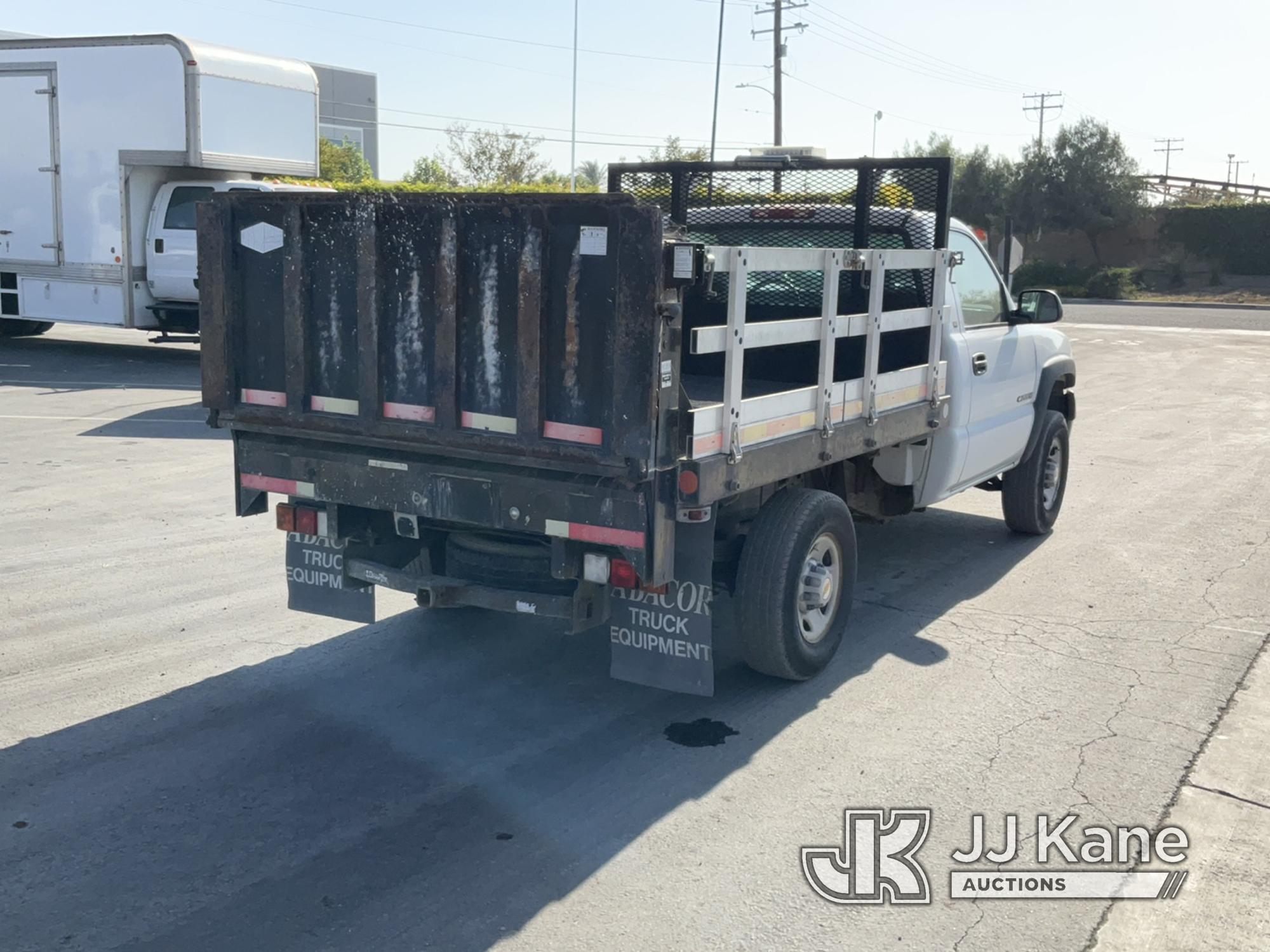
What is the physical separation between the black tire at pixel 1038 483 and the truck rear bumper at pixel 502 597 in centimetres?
442

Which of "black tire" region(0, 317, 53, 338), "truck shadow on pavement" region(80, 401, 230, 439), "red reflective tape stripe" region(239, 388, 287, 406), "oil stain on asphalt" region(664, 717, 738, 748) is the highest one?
"red reflective tape stripe" region(239, 388, 287, 406)

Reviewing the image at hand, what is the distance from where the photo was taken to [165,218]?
16875mm

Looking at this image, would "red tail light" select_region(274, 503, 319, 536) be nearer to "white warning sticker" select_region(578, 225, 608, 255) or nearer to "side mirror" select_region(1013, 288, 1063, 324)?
"white warning sticker" select_region(578, 225, 608, 255)

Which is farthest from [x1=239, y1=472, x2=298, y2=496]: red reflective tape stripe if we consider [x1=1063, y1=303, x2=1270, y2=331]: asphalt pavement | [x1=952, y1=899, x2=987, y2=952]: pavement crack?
[x1=1063, y1=303, x2=1270, y2=331]: asphalt pavement

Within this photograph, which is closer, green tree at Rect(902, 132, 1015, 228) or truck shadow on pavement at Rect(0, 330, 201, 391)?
truck shadow on pavement at Rect(0, 330, 201, 391)

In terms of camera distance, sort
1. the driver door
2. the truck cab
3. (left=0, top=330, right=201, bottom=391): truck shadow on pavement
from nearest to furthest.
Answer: the driver door
(left=0, top=330, right=201, bottom=391): truck shadow on pavement
the truck cab

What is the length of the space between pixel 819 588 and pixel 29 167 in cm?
1557

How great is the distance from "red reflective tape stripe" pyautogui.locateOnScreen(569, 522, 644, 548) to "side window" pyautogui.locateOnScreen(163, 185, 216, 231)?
536 inches

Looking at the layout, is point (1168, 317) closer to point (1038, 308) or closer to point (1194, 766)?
point (1038, 308)

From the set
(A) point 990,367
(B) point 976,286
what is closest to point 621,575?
(A) point 990,367

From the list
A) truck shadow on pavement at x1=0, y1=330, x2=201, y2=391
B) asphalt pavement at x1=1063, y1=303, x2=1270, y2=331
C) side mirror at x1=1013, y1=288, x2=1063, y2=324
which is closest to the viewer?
side mirror at x1=1013, y1=288, x2=1063, y2=324

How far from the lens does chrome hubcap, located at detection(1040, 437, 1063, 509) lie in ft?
29.6

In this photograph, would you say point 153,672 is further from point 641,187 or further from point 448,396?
point 641,187

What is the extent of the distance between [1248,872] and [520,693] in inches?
119
